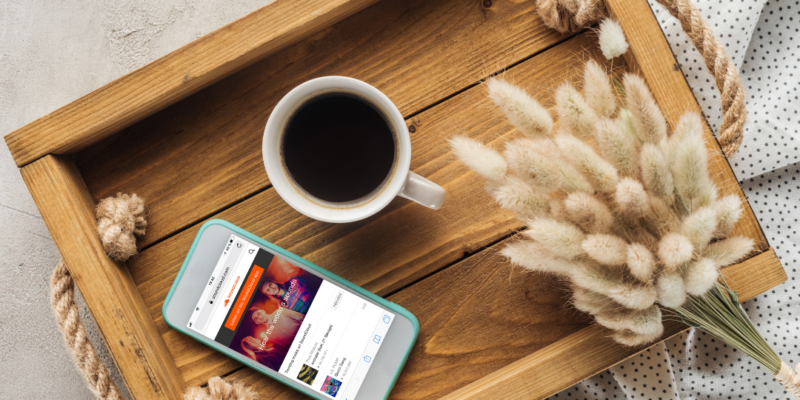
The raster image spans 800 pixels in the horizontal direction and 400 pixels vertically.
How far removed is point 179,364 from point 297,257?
0.23 metres

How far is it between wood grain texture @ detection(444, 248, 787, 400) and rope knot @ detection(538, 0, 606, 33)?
366 mm

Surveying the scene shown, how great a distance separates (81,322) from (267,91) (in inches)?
15.6

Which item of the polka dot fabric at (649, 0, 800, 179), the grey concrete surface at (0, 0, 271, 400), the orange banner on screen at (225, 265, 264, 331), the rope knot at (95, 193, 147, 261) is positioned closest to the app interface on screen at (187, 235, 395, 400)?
the orange banner on screen at (225, 265, 264, 331)

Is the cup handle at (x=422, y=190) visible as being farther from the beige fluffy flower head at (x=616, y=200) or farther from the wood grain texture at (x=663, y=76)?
the wood grain texture at (x=663, y=76)

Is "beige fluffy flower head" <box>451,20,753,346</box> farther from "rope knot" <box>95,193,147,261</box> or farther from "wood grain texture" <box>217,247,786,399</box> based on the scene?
"rope knot" <box>95,193,147,261</box>

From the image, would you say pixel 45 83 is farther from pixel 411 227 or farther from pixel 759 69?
pixel 759 69

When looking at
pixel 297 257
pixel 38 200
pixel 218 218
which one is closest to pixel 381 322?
pixel 297 257

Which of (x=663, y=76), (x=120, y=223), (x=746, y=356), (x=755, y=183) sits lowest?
(x=746, y=356)

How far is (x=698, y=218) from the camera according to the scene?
1.36 ft

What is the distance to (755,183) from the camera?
731mm

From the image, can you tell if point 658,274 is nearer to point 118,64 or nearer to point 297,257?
point 297,257

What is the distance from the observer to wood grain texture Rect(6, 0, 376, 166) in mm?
583

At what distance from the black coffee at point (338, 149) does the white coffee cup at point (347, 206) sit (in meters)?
0.02

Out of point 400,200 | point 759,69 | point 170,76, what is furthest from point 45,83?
point 759,69
